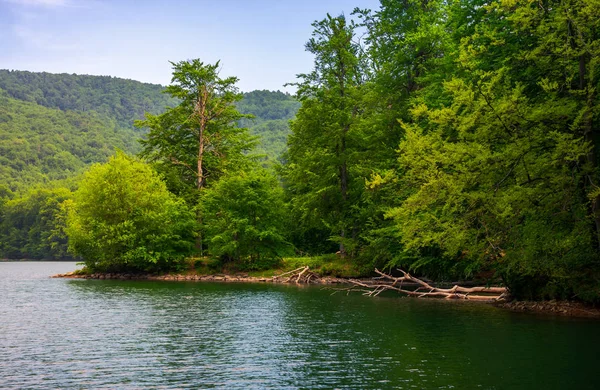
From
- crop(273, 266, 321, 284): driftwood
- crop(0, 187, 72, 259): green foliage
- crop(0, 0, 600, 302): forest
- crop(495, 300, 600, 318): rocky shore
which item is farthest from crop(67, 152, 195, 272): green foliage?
crop(0, 187, 72, 259): green foliage

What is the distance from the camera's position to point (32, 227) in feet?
467

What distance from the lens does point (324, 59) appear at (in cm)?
4850

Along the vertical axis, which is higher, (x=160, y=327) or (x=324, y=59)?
(x=324, y=59)

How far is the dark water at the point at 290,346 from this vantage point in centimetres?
1412

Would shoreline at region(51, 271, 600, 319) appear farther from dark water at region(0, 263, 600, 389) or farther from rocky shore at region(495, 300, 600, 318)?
dark water at region(0, 263, 600, 389)

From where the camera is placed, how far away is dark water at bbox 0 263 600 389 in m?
14.1

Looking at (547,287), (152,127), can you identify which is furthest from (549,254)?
(152,127)

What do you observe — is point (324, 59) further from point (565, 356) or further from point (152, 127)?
point (565, 356)

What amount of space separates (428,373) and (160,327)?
40.7 ft

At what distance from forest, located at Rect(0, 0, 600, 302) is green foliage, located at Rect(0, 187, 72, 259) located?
86.7m

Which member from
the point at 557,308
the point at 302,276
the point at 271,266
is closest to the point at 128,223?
the point at 271,266

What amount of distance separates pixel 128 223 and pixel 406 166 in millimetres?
32992

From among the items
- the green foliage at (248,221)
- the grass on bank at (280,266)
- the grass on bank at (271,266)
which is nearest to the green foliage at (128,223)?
the grass on bank at (271,266)

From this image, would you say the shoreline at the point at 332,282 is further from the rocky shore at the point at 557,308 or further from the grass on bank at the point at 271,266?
the grass on bank at the point at 271,266
